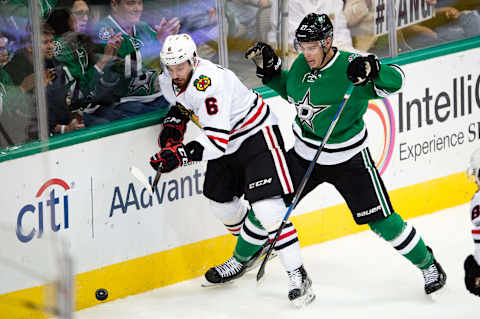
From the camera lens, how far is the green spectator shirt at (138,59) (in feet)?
16.4

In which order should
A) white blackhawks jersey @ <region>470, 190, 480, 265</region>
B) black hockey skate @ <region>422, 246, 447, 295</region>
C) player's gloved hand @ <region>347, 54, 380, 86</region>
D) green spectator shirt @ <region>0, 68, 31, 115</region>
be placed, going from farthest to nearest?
black hockey skate @ <region>422, 246, 447, 295</region> < green spectator shirt @ <region>0, 68, 31, 115</region> < player's gloved hand @ <region>347, 54, 380, 86</region> < white blackhawks jersey @ <region>470, 190, 480, 265</region>

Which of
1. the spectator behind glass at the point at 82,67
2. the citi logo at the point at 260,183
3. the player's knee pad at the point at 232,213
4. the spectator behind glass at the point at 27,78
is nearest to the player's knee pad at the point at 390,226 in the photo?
the citi logo at the point at 260,183

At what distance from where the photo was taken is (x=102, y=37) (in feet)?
16.1

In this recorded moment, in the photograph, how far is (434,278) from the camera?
4910mm

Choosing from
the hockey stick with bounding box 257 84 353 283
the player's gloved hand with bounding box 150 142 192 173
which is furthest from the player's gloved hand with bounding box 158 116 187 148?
the hockey stick with bounding box 257 84 353 283

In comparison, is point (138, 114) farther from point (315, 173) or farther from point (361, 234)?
point (361, 234)

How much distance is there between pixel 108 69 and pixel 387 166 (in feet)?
6.11

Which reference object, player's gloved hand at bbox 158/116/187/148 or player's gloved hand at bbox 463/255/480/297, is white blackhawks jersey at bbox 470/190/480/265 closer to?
player's gloved hand at bbox 463/255/480/297

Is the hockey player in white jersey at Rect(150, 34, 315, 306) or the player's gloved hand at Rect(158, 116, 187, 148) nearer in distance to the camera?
the hockey player in white jersey at Rect(150, 34, 315, 306)

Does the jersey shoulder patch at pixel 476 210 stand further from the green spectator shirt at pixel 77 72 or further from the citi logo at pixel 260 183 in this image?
the green spectator shirt at pixel 77 72

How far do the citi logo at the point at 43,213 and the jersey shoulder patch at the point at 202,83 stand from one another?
0.76 m

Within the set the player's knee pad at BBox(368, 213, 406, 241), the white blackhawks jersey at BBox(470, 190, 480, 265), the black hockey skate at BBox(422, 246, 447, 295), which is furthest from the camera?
the black hockey skate at BBox(422, 246, 447, 295)

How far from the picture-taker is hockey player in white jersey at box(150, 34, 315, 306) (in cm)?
460

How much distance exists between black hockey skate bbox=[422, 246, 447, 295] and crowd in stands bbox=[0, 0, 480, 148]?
1417 mm
